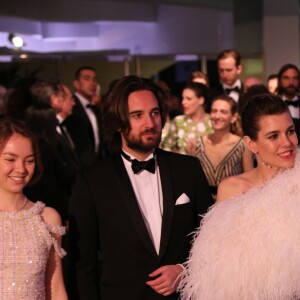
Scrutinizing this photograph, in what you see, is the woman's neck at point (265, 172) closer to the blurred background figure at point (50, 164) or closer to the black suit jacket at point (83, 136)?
the blurred background figure at point (50, 164)

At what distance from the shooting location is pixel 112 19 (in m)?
10.4

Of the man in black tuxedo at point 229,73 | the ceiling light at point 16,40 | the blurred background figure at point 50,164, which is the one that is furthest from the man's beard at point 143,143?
the ceiling light at point 16,40

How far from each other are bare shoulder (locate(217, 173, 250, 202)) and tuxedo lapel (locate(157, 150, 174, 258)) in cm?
22

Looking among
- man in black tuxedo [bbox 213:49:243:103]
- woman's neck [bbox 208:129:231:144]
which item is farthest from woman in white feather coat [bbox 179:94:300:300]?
man in black tuxedo [bbox 213:49:243:103]

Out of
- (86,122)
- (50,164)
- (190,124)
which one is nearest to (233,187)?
(50,164)

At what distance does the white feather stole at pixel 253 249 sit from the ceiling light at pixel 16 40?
696 centimetres

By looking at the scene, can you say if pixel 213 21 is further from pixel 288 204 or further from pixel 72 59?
pixel 288 204

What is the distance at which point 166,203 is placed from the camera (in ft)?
10.3

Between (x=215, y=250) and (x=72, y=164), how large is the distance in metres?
2.94

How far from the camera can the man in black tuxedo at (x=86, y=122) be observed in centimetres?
670

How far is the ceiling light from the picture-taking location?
9438mm

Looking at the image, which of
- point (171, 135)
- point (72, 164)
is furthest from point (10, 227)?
point (171, 135)

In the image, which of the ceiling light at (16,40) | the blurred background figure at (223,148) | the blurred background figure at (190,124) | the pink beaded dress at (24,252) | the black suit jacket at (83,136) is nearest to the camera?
the pink beaded dress at (24,252)

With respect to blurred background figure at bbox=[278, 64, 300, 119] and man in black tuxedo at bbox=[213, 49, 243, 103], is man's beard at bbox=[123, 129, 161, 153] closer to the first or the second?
man in black tuxedo at bbox=[213, 49, 243, 103]
